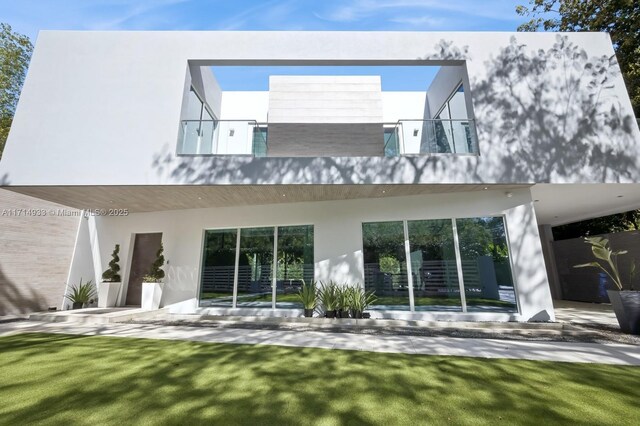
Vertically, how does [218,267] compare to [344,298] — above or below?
above

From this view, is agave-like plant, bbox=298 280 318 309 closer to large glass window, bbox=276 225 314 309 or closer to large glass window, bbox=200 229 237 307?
large glass window, bbox=276 225 314 309

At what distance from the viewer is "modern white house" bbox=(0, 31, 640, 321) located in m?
7.09

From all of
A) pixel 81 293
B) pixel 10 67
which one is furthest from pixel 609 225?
pixel 10 67

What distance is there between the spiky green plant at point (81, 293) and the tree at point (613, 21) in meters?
19.4

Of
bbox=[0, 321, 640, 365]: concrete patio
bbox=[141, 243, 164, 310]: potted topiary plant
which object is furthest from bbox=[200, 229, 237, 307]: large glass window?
bbox=[0, 321, 640, 365]: concrete patio

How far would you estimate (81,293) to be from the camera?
907 centimetres

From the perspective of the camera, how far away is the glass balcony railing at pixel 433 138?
7449mm

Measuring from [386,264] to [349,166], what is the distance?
295cm

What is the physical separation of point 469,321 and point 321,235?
173 inches

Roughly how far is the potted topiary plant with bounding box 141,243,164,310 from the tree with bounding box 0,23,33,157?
12.2m

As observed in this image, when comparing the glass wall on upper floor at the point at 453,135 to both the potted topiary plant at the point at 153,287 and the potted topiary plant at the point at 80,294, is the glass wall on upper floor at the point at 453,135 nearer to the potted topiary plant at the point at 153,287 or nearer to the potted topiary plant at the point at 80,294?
the potted topiary plant at the point at 153,287

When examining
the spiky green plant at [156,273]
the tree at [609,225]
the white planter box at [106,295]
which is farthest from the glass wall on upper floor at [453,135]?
the tree at [609,225]

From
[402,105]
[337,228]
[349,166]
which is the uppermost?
[402,105]

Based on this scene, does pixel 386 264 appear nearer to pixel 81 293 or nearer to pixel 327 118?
pixel 327 118
